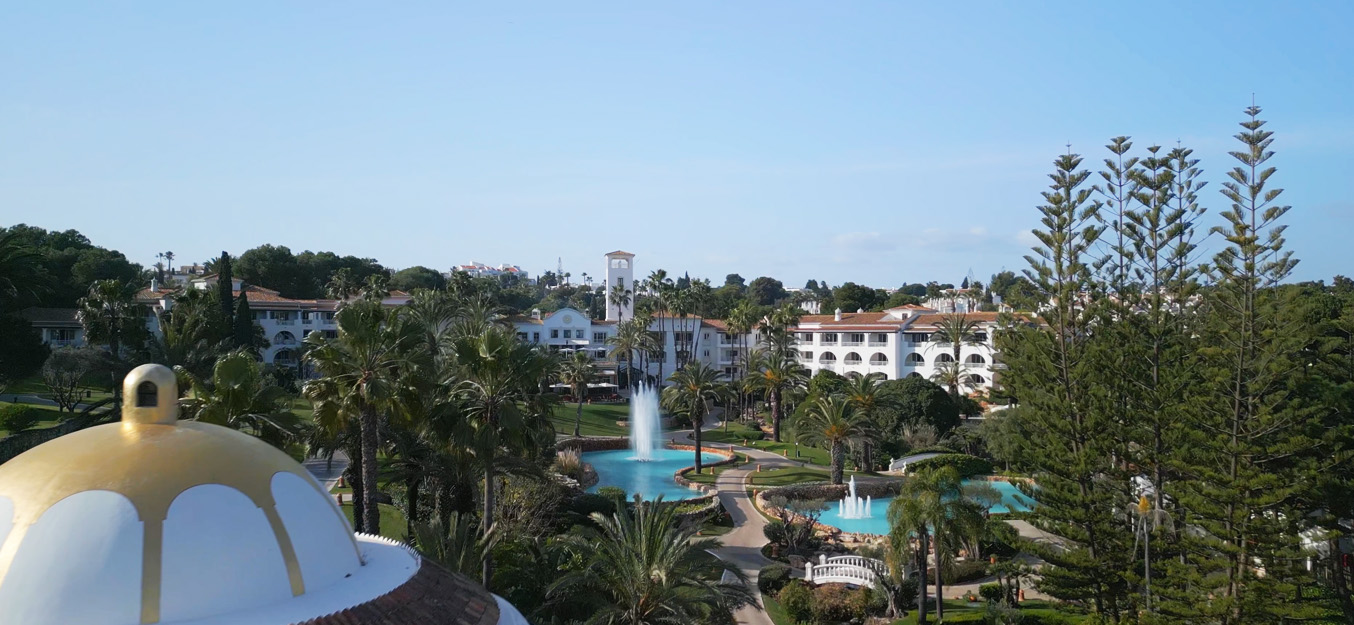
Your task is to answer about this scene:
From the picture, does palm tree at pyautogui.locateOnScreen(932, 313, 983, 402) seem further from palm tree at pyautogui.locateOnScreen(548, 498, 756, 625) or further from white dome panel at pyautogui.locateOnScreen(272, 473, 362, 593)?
white dome panel at pyautogui.locateOnScreen(272, 473, 362, 593)

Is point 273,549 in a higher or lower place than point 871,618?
higher

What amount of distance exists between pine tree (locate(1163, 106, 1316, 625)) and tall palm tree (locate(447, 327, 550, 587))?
44.8 feet

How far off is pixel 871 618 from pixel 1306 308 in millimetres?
11145

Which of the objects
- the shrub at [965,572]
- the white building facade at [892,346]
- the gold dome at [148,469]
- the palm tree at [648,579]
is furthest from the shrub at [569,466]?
the white building facade at [892,346]

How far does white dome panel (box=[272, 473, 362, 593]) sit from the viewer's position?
7.95 m

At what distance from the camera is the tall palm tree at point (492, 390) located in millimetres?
18125

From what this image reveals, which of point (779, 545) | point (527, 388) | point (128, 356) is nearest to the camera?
point (527, 388)

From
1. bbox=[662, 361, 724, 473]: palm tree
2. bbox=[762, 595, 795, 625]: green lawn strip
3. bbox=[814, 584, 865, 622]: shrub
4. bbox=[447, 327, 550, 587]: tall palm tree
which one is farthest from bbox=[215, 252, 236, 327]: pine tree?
bbox=[814, 584, 865, 622]: shrub

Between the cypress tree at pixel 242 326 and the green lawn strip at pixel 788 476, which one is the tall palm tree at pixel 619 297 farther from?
the green lawn strip at pixel 788 476

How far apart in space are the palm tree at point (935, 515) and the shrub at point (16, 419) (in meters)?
30.8

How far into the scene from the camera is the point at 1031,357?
74.0ft

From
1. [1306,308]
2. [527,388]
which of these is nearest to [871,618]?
[527,388]

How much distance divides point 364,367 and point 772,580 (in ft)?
38.5

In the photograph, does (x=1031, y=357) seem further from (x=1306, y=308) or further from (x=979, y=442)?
(x=979, y=442)
